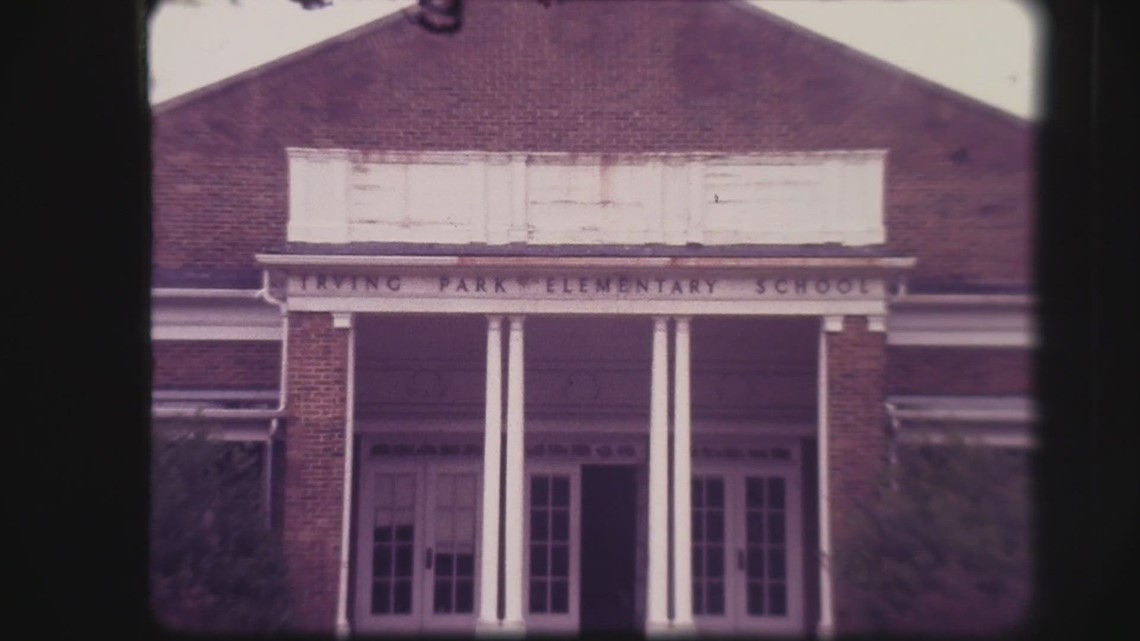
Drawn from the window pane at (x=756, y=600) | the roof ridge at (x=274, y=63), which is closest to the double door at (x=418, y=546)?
the window pane at (x=756, y=600)

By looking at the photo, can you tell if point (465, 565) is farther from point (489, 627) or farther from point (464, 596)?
point (489, 627)

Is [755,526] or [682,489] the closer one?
[682,489]

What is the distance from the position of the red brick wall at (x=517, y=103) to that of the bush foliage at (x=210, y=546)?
81.8 inches

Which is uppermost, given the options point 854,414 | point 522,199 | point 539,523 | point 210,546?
point 522,199

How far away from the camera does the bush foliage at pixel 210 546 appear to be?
20.8 feet

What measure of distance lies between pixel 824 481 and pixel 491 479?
9.22ft

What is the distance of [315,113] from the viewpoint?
803cm

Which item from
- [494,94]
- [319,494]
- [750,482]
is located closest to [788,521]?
[750,482]

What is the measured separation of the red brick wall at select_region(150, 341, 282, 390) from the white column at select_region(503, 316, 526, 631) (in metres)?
2.20

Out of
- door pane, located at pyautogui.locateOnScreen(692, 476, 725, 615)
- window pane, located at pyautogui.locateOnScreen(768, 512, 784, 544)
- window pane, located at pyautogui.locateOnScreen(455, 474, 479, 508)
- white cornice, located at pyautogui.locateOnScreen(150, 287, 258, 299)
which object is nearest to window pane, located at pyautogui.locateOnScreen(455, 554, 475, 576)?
window pane, located at pyautogui.locateOnScreen(455, 474, 479, 508)

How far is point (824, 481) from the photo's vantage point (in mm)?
7559

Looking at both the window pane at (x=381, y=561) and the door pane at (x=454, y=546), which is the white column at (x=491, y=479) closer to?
the door pane at (x=454, y=546)

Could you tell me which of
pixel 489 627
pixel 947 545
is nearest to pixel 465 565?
pixel 489 627

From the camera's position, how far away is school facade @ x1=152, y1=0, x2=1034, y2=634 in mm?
7453
